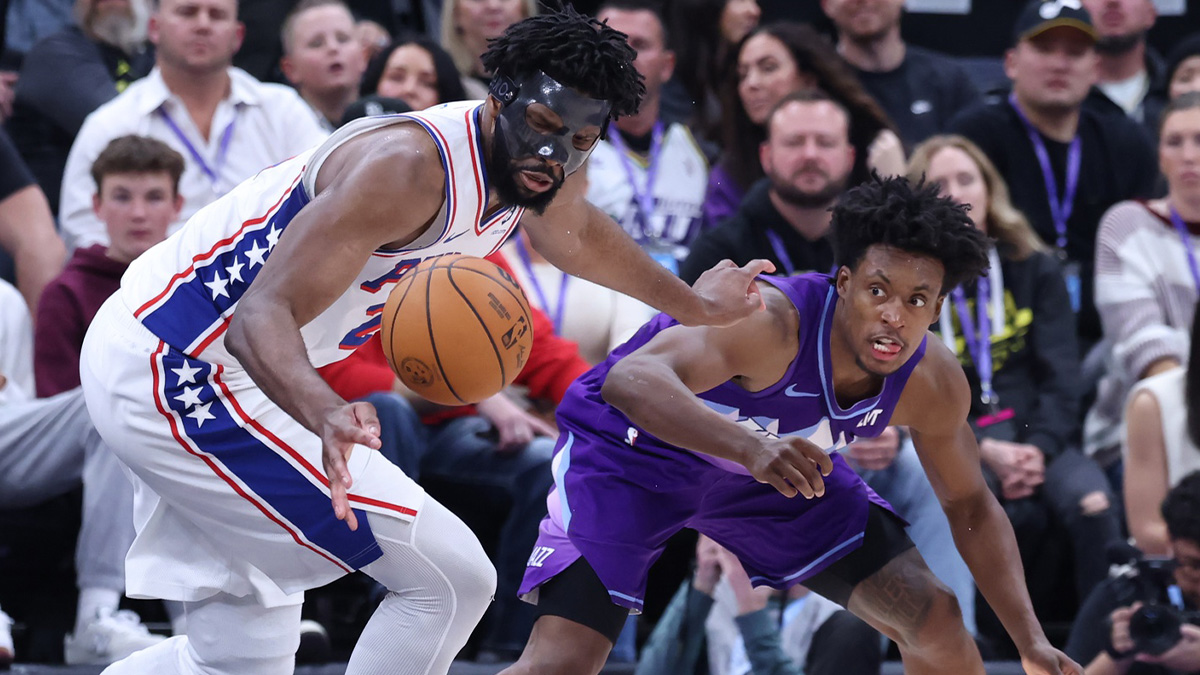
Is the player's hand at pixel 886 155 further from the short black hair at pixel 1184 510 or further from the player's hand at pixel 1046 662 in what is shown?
the player's hand at pixel 1046 662

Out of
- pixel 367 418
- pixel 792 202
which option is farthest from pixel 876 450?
pixel 367 418

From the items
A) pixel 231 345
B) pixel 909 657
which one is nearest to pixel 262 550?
pixel 231 345

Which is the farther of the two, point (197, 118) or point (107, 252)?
point (197, 118)

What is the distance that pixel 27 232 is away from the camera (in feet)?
18.9

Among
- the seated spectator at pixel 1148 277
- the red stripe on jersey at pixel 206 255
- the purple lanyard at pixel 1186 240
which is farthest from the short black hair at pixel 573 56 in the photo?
the purple lanyard at pixel 1186 240

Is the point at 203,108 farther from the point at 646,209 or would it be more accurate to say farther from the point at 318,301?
the point at 318,301

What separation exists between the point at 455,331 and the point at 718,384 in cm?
69

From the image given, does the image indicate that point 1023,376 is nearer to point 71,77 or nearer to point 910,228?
point 910,228

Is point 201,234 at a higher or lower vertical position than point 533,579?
higher

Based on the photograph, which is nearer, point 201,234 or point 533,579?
point 201,234

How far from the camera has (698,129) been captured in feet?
22.2

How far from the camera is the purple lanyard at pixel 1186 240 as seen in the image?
235 inches

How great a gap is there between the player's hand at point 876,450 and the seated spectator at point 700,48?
6.87ft

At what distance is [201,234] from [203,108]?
99.2 inches
